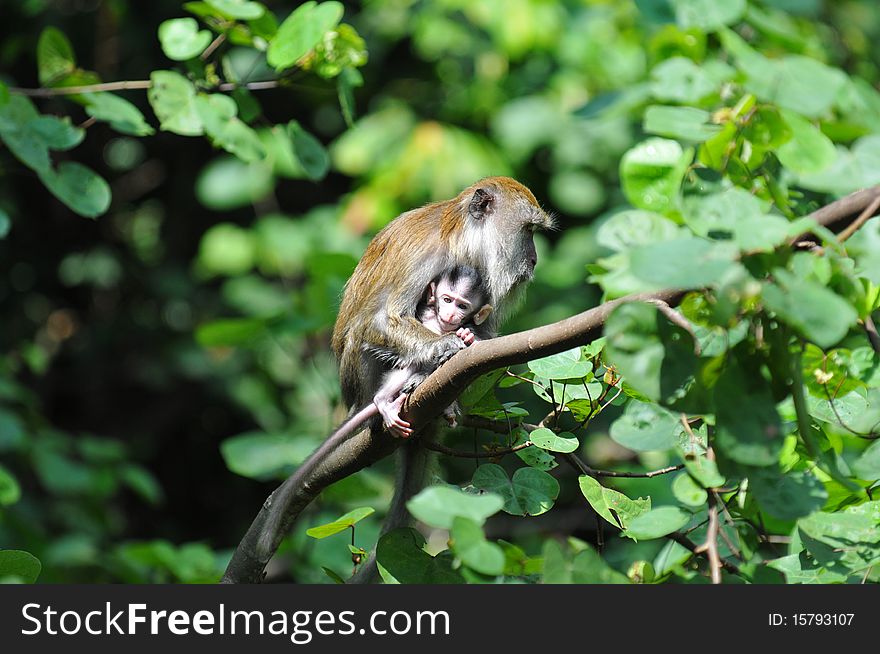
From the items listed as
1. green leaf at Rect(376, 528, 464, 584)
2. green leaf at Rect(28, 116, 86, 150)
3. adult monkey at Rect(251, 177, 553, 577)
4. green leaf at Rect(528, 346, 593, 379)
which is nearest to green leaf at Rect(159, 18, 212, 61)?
green leaf at Rect(28, 116, 86, 150)

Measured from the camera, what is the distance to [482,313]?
2.98m

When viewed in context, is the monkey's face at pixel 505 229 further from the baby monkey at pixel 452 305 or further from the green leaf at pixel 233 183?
the green leaf at pixel 233 183

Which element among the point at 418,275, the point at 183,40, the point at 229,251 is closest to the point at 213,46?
the point at 183,40

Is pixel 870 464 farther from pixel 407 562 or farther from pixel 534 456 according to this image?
pixel 407 562

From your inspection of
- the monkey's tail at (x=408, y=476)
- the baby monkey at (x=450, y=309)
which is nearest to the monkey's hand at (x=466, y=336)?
the baby monkey at (x=450, y=309)

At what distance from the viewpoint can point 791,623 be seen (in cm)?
174

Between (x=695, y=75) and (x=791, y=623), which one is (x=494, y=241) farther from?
(x=791, y=623)

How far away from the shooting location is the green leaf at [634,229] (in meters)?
2.54

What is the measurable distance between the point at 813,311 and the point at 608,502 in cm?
71

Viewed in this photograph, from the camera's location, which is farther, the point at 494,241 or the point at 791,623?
the point at 494,241

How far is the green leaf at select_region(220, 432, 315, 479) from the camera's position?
3729 millimetres

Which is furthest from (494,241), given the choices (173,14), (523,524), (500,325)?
(173,14)

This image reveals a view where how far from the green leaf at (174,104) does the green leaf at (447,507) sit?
5.38 ft

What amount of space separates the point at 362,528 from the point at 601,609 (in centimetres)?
204
